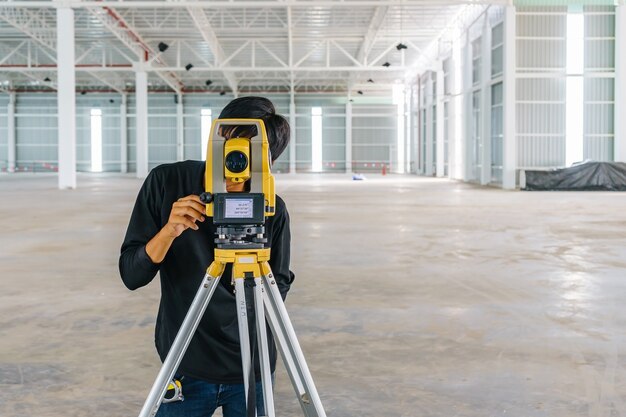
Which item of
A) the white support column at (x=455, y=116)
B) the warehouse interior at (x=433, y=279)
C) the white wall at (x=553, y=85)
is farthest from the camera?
the white support column at (x=455, y=116)

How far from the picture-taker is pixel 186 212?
2.28 meters

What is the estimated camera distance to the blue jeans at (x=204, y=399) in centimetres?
263

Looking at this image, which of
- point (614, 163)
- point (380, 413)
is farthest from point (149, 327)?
point (614, 163)

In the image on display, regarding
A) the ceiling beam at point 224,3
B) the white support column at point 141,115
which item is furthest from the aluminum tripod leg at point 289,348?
the white support column at point 141,115

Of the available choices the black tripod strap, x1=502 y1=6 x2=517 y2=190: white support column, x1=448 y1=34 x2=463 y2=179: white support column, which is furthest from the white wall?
the black tripod strap

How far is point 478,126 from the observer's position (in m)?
38.1

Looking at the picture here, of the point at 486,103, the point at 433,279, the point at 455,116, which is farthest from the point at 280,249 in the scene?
the point at 455,116

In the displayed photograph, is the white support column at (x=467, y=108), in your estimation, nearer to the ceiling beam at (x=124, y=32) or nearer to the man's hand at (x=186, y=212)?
the ceiling beam at (x=124, y=32)

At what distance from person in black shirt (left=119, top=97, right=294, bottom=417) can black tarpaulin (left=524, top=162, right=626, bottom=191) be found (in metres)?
30.6

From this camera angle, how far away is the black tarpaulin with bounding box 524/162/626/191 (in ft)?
102

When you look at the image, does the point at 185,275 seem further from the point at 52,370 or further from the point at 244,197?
the point at 52,370

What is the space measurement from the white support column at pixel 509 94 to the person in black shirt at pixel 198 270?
31073 mm

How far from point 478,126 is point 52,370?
115 feet

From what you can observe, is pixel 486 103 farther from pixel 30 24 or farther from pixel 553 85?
pixel 30 24
